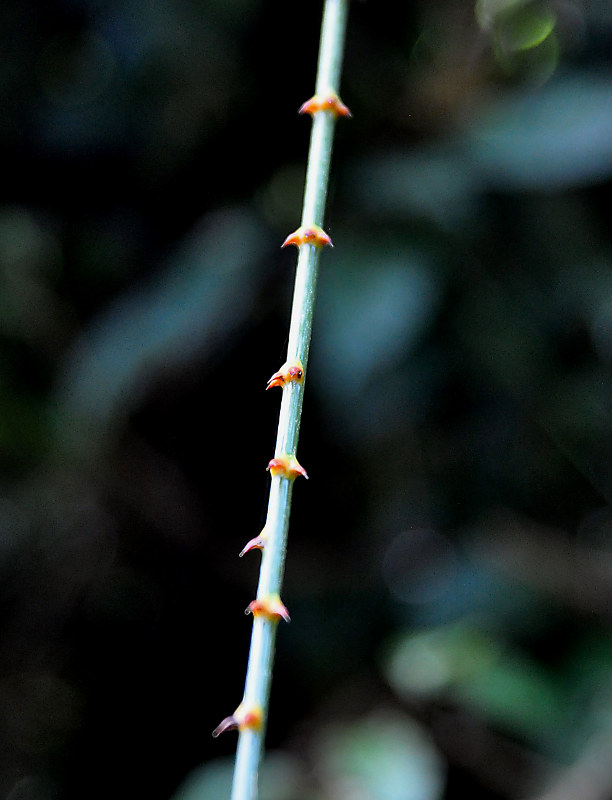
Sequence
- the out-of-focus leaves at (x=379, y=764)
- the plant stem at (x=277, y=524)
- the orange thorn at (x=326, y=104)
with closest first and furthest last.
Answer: the plant stem at (x=277, y=524) → the orange thorn at (x=326, y=104) → the out-of-focus leaves at (x=379, y=764)

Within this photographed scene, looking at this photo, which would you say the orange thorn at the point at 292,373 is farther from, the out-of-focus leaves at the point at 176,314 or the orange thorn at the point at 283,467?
the out-of-focus leaves at the point at 176,314

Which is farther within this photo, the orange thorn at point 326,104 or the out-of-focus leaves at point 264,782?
the out-of-focus leaves at point 264,782

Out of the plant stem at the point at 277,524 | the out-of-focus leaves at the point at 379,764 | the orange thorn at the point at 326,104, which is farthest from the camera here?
the out-of-focus leaves at the point at 379,764

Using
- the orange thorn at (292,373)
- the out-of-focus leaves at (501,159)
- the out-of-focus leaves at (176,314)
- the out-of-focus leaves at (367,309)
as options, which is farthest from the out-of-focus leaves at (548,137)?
the orange thorn at (292,373)

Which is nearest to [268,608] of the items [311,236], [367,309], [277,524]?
[277,524]

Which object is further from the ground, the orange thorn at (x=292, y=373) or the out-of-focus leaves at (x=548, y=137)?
the out-of-focus leaves at (x=548, y=137)

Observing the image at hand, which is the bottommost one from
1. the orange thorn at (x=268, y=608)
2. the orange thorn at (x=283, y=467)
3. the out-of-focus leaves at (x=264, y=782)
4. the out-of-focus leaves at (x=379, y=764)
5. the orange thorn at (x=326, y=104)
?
the out-of-focus leaves at (x=264, y=782)

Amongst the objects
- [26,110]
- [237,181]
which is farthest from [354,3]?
[26,110]

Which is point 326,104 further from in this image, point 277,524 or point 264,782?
point 264,782
